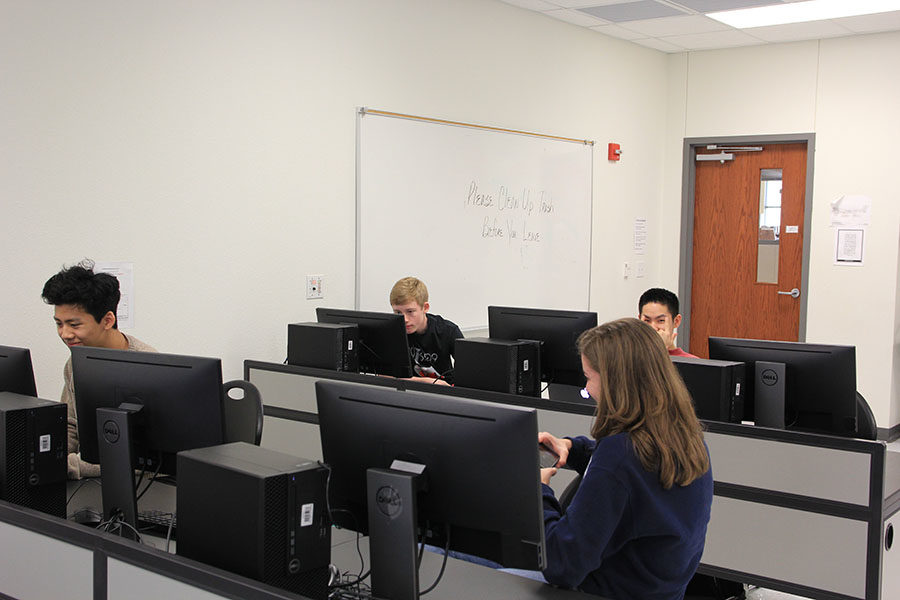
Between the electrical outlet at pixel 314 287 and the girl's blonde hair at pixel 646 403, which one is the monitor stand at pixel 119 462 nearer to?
the girl's blonde hair at pixel 646 403

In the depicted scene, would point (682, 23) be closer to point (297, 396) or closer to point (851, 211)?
point (851, 211)

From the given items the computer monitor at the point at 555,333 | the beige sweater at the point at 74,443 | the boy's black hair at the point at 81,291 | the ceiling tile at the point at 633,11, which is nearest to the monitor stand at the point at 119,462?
the beige sweater at the point at 74,443

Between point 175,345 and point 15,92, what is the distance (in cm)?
116

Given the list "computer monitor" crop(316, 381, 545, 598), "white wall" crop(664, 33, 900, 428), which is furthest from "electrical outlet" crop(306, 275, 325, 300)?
"white wall" crop(664, 33, 900, 428)

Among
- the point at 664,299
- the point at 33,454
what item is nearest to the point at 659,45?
the point at 664,299

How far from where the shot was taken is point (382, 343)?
3533 millimetres

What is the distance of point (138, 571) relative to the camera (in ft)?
4.99

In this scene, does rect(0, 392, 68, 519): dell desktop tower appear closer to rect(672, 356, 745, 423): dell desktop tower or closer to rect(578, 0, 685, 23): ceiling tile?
rect(672, 356, 745, 423): dell desktop tower

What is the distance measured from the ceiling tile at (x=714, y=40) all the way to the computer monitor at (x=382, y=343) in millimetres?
3530

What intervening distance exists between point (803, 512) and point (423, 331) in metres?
1.97

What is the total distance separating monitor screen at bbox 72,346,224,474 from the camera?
6.29 feet

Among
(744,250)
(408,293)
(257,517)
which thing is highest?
(744,250)

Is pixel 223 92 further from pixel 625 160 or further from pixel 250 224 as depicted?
pixel 625 160

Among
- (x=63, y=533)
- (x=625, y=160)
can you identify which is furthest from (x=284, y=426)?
(x=625, y=160)
